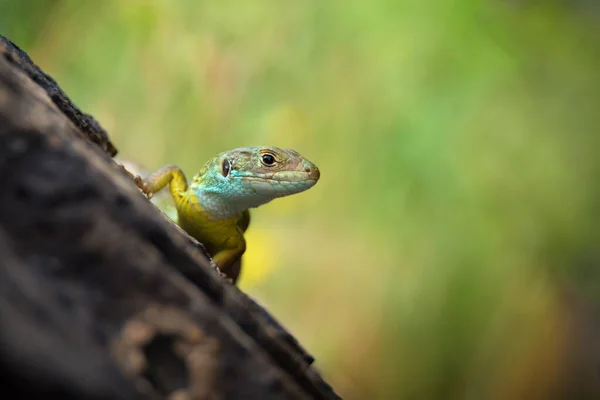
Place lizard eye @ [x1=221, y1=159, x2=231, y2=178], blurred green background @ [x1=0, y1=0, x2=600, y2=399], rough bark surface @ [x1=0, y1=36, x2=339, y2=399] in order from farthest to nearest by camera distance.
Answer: blurred green background @ [x1=0, y1=0, x2=600, y2=399] < lizard eye @ [x1=221, y1=159, x2=231, y2=178] < rough bark surface @ [x1=0, y1=36, x2=339, y2=399]

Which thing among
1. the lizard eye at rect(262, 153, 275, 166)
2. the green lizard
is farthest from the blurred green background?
the lizard eye at rect(262, 153, 275, 166)

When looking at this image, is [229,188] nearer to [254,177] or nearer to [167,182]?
[254,177]

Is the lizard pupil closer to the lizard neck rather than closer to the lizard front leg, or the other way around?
the lizard neck

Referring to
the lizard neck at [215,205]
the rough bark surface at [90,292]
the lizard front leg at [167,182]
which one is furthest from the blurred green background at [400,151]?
the rough bark surface at [90,292]

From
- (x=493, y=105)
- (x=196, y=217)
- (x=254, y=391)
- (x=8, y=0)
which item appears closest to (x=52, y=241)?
(x=254, y=391)

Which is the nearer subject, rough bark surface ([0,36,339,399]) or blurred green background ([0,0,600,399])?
rough bark surface ([0,36,339,399])

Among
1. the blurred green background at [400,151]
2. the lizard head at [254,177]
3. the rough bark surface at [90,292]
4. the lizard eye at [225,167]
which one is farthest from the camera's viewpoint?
the blurred green background at [400,151]

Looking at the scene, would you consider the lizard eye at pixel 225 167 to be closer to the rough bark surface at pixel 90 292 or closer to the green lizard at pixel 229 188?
the green lizard at pixel 229 188
